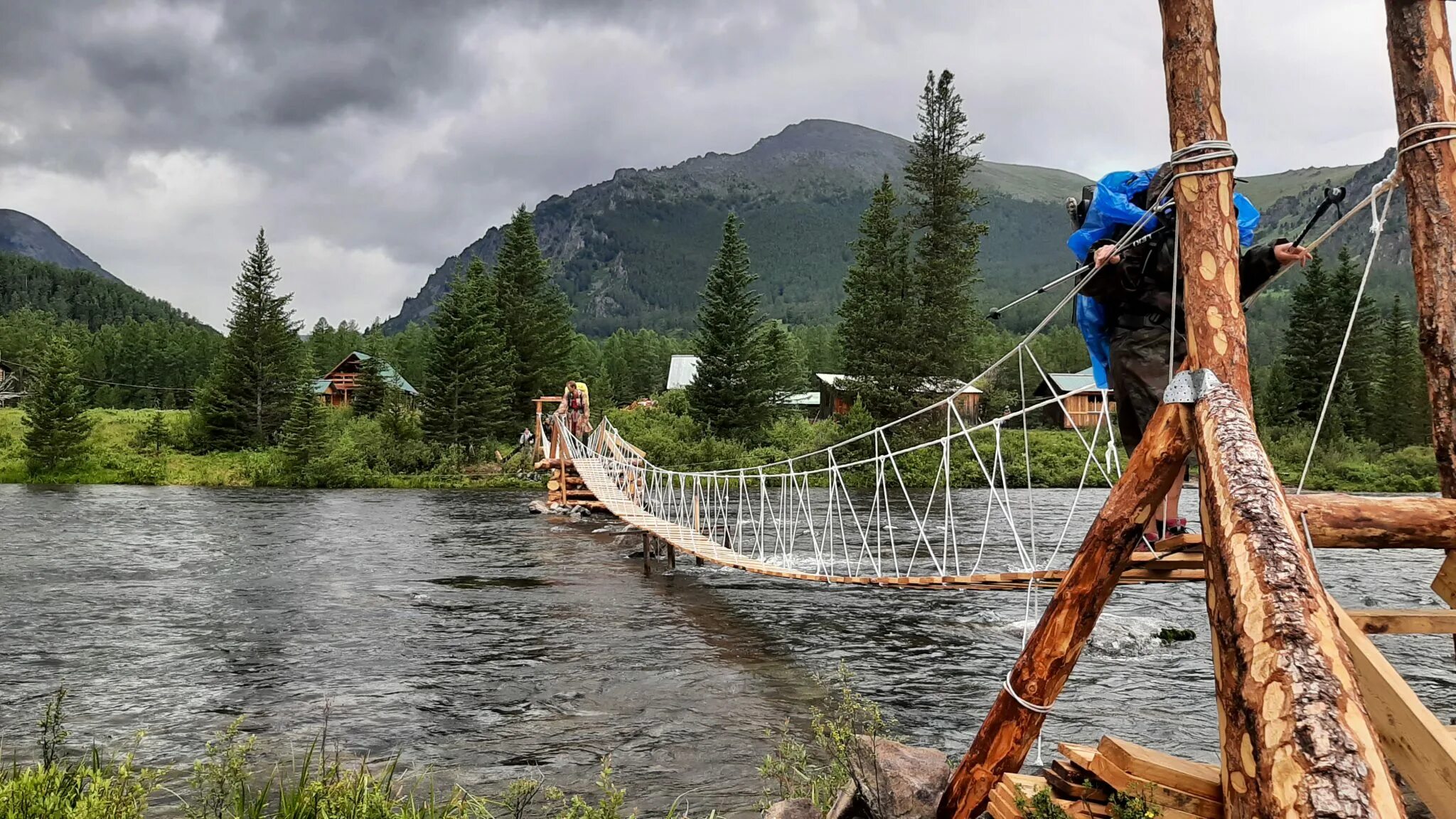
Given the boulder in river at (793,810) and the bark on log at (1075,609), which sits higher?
the bark on log at (1075,609)

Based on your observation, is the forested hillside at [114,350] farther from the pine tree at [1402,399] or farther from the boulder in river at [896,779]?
the pine tree at [1402,399]

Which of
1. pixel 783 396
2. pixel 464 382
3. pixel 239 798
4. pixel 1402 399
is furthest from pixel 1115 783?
pixel 1402 399

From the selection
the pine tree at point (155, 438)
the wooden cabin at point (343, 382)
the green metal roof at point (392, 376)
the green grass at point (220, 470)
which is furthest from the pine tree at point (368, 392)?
the wooden cabin at point (343, 382)

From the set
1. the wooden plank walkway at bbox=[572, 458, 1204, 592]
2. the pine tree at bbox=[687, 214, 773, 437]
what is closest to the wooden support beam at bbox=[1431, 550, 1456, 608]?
the wooden plank walkway at bbox=[572, 458, 1204, 592]

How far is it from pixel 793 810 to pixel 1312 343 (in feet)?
118

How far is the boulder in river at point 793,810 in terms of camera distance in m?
3.20

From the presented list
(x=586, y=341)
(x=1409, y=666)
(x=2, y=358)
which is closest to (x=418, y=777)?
(x=1409, y=666)

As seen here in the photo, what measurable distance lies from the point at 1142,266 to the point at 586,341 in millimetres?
69516

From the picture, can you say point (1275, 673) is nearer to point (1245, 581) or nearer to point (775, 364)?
point (1245, 581)

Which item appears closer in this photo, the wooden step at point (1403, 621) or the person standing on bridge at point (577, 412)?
the wooden step at point (1403, 621)

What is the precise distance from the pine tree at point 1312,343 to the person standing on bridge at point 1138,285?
33.7 meters

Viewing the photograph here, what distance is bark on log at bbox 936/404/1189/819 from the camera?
262cm

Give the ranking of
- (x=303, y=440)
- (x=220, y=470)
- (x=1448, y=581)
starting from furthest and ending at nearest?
(x=220, y=470), (x=303, y=440), (x=1448, y=581)

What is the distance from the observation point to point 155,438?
1250 inches
